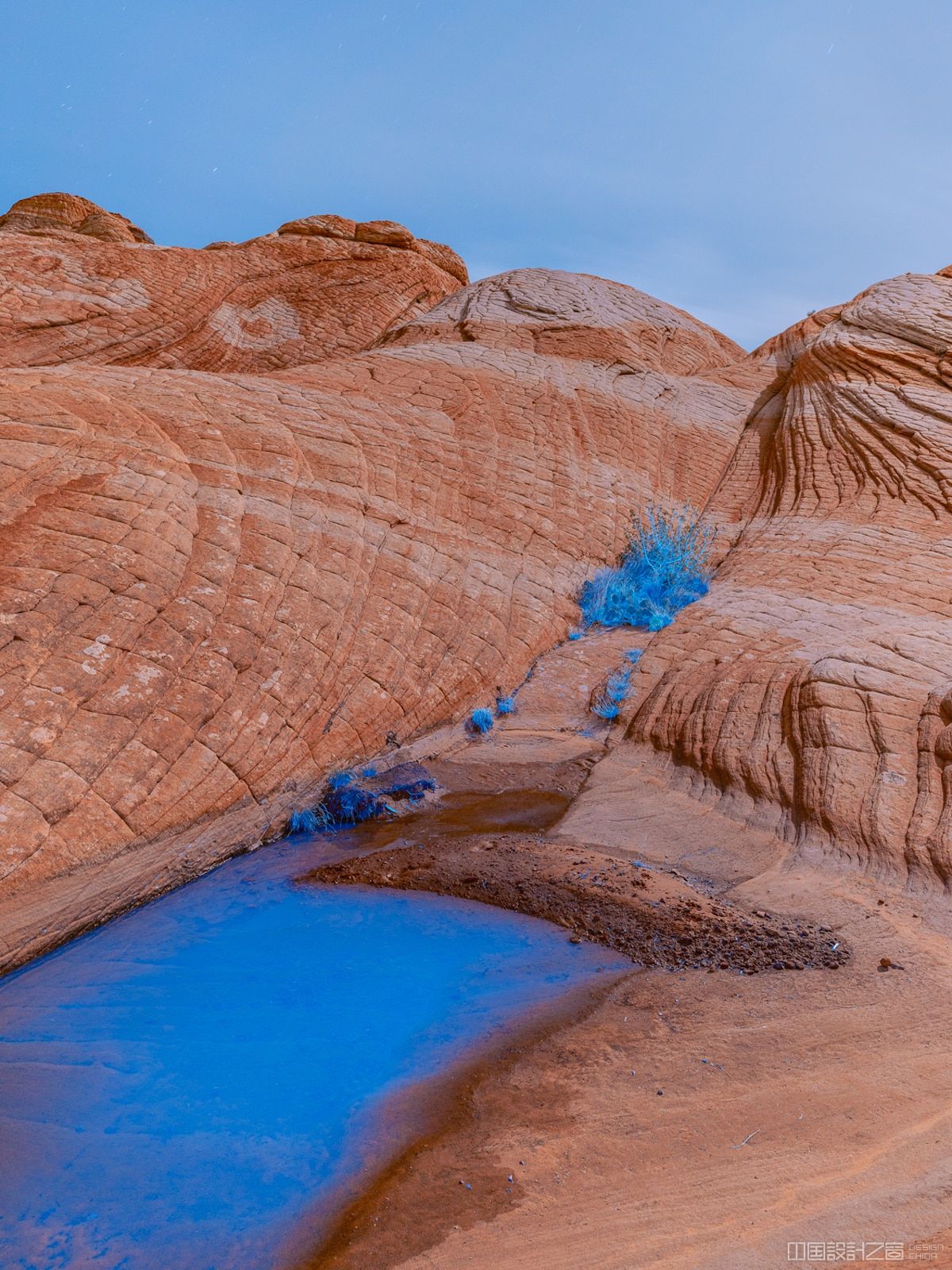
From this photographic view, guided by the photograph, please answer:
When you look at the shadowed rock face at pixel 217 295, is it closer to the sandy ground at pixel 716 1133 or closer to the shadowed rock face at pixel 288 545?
the shadowed rock face at pixel 288 545

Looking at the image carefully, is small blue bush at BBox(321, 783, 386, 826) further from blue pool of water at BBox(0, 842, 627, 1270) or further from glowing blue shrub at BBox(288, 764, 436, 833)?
blue pool of water at BBox(0, 842, 627, 1270)

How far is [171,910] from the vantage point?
4.16 metres

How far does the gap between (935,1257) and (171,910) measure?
131 inches

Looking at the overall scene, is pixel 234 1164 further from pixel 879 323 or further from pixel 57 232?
pixel 57 232

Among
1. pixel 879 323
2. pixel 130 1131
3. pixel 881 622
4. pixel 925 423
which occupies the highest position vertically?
pixel 879 323

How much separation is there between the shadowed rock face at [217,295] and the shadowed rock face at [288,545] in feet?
13.3

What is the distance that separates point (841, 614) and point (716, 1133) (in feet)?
15.8

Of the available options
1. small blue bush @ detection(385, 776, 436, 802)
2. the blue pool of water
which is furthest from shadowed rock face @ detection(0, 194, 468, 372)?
the blue pool of water

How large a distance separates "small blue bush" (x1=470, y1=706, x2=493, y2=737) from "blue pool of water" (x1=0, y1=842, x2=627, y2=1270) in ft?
6.70

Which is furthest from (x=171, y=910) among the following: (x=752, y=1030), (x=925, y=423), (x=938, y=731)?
(x=925, y=423)

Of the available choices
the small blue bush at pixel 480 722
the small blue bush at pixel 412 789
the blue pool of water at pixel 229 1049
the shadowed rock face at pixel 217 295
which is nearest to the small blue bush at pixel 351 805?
the small blue bush at pixel 412 789

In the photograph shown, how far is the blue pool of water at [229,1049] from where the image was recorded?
7.73ft

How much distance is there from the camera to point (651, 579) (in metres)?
7.82

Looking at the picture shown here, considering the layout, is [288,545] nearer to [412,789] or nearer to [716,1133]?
[412,789]
